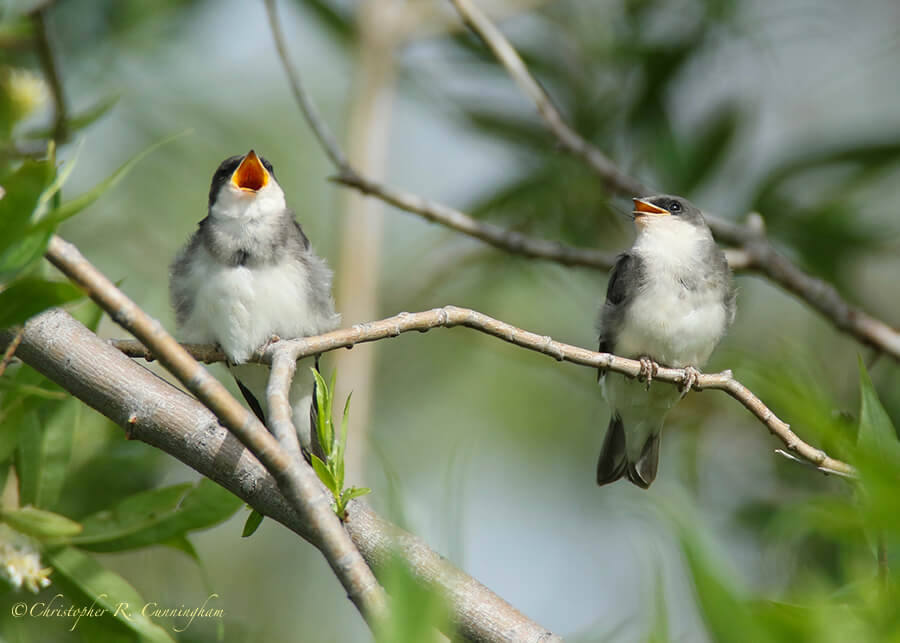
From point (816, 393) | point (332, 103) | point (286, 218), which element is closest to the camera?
point (816, 393)

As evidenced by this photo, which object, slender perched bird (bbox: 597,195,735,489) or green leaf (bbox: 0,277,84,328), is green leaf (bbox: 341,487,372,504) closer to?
green leaf (bbox: 0,277,84,328)

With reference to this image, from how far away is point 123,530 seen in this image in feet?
9.67

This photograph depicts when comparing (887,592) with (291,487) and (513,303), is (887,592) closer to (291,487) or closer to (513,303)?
(291,487)

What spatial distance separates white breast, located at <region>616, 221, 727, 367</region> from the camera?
4.57 m

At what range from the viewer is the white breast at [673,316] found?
15.0 feet

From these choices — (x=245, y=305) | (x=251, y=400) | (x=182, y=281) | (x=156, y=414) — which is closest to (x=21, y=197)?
(x=156, y=414)

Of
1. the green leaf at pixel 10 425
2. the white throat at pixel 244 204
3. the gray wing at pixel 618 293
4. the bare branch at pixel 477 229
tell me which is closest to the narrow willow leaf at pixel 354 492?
the green leaf at pixel 10 425

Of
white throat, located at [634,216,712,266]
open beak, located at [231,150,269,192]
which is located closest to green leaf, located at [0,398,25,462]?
open beak, located at [231,150,269,192]

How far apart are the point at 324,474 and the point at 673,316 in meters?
2.61

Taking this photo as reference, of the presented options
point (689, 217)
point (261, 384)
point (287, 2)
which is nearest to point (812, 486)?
point (689, 217)

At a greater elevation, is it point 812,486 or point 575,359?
point 575,359

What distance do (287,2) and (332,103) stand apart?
136 inches

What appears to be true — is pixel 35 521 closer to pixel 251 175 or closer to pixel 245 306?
pixel 245 306

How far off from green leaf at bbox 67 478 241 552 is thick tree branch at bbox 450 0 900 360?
2761 mm
